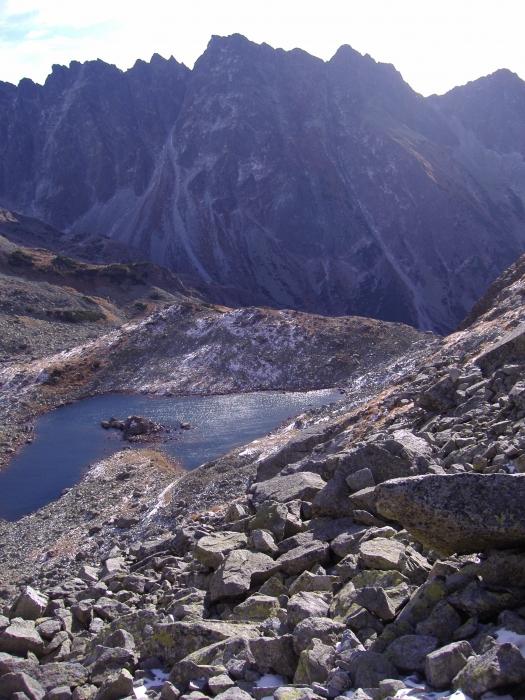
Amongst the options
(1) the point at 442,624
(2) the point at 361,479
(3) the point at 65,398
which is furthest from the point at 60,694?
(3) the point at 65,398

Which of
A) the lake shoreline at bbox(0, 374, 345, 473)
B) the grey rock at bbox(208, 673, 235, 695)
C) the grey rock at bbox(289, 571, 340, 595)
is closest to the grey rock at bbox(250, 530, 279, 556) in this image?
the grey rock at bbox(289, 571, 340, 595)

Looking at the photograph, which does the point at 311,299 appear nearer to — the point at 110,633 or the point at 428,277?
the point at 428,277

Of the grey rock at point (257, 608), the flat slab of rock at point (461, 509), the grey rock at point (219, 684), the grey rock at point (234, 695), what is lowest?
the grey rock at point (257, 608)

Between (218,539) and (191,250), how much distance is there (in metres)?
186

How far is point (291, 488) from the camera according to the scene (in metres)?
19.5

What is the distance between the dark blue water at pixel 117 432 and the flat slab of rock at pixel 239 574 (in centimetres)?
3542

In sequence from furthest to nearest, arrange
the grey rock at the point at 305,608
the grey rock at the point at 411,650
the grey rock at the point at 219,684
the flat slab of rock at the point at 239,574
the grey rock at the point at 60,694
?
1. the flat slab of rock at the point at 239,574
2. the grey rock at the point at 60,694
3. the grey rock at the point at 305,608
4. the grey rock at the point at 219,684
5. the grey rock at the point at 411,650

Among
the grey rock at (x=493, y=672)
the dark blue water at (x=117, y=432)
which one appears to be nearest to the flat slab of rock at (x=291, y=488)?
the grey rock at (x=493, y=672)

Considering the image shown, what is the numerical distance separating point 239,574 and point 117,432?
5134 cm

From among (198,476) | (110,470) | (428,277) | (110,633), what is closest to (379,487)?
(110,633)

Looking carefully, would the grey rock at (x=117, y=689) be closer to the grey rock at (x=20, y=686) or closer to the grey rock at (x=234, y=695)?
the grey rock at (x=20, y=686)

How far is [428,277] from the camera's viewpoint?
7697 inches

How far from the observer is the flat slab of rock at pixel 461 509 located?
34.3ft

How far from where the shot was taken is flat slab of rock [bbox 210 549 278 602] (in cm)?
1475
